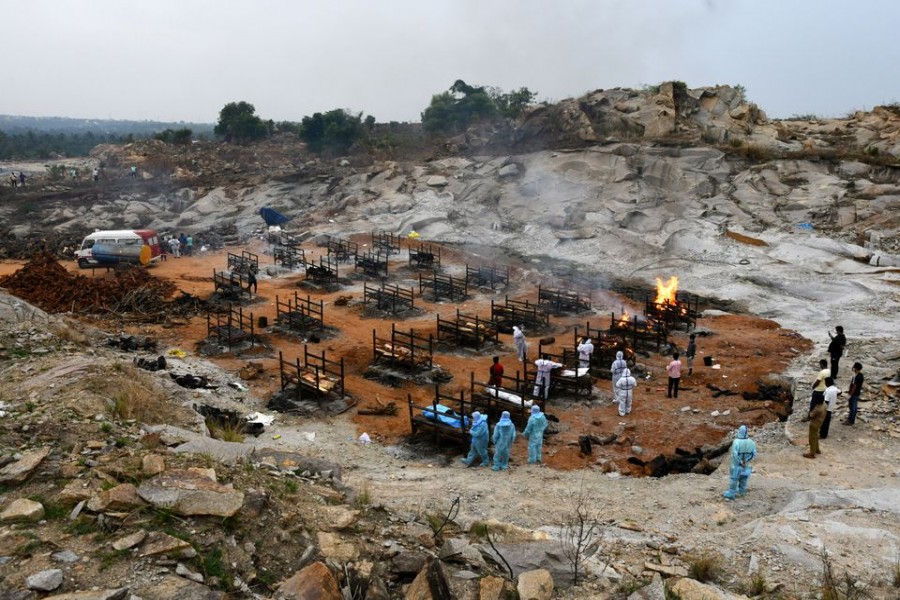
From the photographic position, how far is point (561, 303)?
26.7 m

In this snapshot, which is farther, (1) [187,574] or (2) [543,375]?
(2) [543,375]

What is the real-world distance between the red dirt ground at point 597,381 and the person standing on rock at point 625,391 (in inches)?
10.9

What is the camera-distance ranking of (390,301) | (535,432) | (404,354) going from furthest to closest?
1. (390,301)
2. (404,354)
3. (535,432)

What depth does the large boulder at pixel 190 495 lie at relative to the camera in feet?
23.7

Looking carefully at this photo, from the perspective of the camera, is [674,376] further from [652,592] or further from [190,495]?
[190,495]

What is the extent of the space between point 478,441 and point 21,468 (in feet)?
26.6

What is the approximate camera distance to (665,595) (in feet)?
24.5

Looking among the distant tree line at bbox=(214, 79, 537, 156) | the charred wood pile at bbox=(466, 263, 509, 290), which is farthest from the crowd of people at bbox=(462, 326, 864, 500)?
the distant tree line at bbox=(214, 79, 537, 156)

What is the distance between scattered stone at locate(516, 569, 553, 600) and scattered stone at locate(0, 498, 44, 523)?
5.31m

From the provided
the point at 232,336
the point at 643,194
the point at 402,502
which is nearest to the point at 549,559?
the point at 402,502

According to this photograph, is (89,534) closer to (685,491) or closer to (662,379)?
(685,491)

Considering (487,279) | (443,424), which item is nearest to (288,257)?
(487,279)

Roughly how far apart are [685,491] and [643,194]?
98.4 ft

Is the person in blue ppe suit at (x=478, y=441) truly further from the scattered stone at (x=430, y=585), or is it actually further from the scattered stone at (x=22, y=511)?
the scattered stone at (x=22, y=511)
